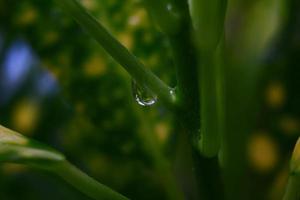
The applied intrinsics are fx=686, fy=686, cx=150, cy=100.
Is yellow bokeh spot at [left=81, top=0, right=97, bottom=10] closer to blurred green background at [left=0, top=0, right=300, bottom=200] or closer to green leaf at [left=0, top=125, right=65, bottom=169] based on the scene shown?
blurred green background at [left=0, top=0, right=300, bottom=200]

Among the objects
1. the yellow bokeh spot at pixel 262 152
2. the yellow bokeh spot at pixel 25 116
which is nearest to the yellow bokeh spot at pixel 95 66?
the yellow bokeh spot at pixel 25 116

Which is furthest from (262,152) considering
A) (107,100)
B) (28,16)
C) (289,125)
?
(28,16)

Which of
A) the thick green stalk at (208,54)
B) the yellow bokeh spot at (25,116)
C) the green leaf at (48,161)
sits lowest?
the yellow bokeh spot at (25,116)

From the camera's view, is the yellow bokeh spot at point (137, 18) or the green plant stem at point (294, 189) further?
the yellow bokeh spot at point (137, 18)

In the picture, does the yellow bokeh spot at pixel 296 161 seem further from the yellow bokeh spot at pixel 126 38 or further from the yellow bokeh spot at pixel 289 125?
the yellow bokeh spot at pixel 289 125

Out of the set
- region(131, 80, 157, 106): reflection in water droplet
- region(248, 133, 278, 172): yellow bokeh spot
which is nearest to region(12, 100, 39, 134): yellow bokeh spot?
region(248, 133, 278, 172): yellow bokeh spot

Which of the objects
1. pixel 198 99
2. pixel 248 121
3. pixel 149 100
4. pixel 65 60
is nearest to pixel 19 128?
pixel 65 60
